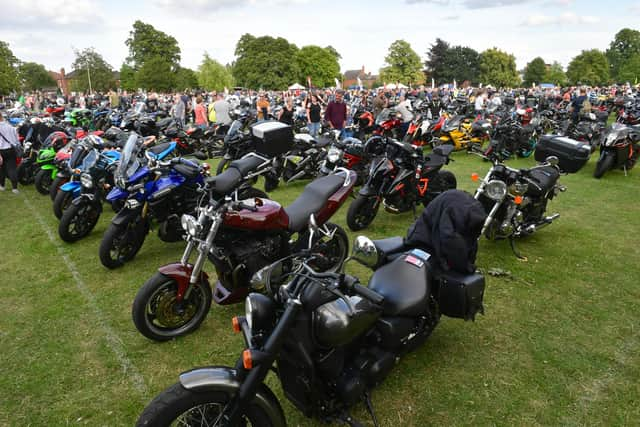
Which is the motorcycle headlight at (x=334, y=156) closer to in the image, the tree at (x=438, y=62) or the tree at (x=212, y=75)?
the tree at (x=212, y=75)

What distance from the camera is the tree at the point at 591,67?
2594 inches

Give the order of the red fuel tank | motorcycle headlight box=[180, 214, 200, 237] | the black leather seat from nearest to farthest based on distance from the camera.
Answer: motorcycle headlight box=[180, 214, 200, 237] < the red fuel tank < the black leather seat

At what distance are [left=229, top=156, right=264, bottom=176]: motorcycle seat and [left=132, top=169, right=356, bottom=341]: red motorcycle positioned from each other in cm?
102

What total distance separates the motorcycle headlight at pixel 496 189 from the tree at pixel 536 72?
8506 centimetres

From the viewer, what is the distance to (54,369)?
3.17 meters

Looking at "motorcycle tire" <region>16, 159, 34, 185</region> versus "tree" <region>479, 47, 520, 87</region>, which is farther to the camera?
"tree" <region>479, 47, 520, 87</region>

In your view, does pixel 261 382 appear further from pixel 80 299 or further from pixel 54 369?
pixel 80 299

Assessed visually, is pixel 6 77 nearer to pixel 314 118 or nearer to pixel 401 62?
pixel 314 118

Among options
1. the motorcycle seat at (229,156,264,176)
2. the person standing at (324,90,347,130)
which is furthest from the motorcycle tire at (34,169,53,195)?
the person standing at (324,90,347,130)

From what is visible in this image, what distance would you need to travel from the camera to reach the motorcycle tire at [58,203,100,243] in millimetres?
5551

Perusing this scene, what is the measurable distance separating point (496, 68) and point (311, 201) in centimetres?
7553

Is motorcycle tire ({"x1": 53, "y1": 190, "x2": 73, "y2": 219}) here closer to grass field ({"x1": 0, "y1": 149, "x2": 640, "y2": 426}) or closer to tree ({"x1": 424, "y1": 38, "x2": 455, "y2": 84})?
grass field ({"x1": 0, "y1": 149, "x2": 640, "y2": 426})

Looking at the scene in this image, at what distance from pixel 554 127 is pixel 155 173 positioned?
493 inches

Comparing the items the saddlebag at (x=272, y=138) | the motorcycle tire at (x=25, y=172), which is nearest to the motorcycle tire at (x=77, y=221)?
the saddlebag at (x=272, y=138)
